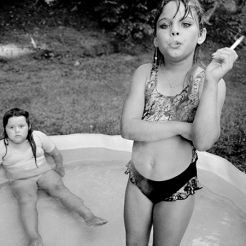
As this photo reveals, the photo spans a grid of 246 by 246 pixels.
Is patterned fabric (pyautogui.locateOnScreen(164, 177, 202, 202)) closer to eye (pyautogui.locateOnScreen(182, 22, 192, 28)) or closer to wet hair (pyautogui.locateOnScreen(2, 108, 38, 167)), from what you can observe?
eye (pyautogui.locateOnScreen(182, 22, 192, 28))

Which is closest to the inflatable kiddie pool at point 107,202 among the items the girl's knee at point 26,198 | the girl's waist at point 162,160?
the girl's knee at point 26,198

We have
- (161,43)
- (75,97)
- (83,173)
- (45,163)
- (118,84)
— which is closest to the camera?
(161,43)

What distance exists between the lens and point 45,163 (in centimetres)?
368

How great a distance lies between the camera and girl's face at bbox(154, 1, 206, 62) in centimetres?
201

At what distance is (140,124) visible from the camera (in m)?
2.10

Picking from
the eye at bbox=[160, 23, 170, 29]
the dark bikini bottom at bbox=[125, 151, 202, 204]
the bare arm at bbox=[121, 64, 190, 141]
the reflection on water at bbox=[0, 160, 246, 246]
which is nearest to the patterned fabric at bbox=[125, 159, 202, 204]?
the dark bikini bottom at bbox=[125, 151, 202, 204]

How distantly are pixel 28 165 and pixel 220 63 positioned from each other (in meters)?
2.20

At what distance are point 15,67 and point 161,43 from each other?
14.3 feet

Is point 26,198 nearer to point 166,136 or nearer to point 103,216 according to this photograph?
point 103,216

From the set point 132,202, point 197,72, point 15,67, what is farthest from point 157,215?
point 15,67

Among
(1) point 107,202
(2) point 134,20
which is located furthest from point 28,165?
(2) point 134,20

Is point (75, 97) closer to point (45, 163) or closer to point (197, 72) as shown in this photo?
point (45, 163)

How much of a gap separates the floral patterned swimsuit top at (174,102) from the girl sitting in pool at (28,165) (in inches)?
55.3

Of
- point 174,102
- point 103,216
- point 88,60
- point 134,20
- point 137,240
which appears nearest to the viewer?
point 174,102
